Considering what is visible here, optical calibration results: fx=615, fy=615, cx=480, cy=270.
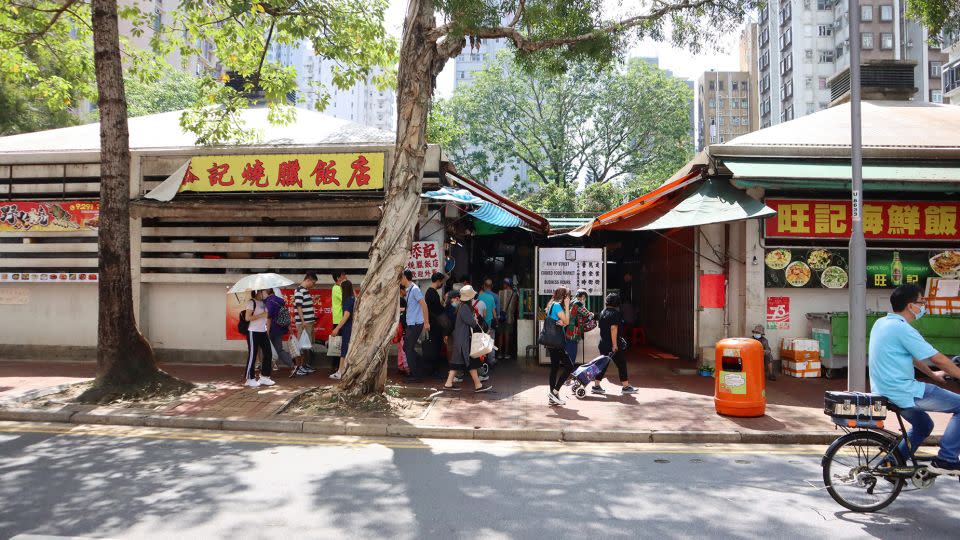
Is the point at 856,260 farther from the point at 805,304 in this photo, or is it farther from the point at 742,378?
the point at 805,304

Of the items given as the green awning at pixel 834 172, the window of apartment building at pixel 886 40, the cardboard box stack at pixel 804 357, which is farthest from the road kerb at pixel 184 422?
the window of apartment building at pixel 886 40

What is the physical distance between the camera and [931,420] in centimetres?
476

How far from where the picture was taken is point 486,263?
18641 mm

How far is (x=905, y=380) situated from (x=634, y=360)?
8.95 meters

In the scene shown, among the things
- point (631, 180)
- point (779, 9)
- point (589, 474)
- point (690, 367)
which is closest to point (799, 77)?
point (779, 9)

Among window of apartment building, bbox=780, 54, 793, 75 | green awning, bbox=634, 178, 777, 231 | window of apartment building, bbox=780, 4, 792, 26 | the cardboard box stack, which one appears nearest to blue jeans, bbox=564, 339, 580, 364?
green awning, bbox=634, 178, 777, 231

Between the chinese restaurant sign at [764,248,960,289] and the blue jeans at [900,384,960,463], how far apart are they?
694cm

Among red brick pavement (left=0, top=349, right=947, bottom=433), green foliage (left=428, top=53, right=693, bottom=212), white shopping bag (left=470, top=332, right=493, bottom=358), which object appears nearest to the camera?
red brick pavement (left=0, top=349, right=947, bottom=433)

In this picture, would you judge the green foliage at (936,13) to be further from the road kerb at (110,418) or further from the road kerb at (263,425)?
the road kerb at (110,418)

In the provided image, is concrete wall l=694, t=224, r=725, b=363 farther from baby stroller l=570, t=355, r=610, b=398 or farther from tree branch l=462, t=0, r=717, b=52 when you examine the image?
tree branch l=462, t=0, r=717, b=52

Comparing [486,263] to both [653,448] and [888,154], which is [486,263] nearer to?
[888,154]

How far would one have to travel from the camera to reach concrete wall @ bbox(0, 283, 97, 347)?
1264 centimetres

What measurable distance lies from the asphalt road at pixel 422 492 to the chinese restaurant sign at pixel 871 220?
18.0ft

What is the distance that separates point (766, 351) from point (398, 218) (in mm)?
6863
